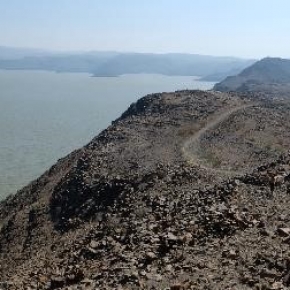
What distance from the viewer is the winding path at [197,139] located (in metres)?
36.7

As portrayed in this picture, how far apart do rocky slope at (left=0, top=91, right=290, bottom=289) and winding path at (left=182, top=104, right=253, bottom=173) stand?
89 millimetres

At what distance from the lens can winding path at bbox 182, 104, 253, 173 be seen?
36.7 meters

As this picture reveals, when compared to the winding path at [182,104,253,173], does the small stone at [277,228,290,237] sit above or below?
above

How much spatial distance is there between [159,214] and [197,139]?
72.3 ft

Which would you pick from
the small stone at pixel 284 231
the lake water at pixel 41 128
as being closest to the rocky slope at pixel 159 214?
the small stone at pixel 284 231

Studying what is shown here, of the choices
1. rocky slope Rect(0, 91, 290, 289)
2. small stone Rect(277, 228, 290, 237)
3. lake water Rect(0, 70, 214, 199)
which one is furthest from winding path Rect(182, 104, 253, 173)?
lake water Rect(0, 70, 214, 199)

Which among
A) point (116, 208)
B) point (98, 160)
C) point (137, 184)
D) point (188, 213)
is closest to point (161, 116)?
point (98, 160)

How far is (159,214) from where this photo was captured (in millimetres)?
21812

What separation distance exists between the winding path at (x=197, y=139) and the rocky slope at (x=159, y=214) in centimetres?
9

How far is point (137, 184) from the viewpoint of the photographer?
3100 centimetres

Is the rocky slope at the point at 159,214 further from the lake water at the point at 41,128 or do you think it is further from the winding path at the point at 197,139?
the lake water at the point at 41,128

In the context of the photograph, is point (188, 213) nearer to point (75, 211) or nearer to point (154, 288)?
point (154, 288)

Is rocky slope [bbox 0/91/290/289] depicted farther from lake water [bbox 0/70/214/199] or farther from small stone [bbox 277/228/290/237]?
lake water [bbox 0/70/214/199]

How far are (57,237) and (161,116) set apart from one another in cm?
2555
